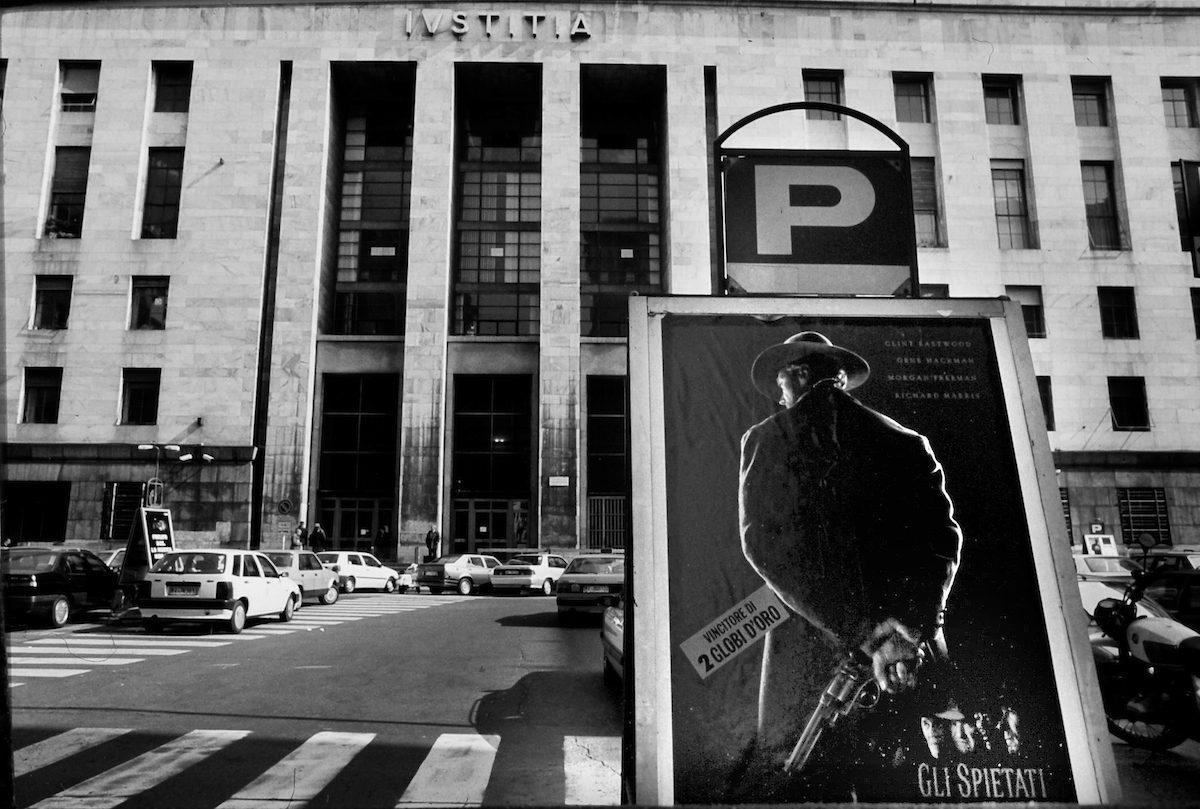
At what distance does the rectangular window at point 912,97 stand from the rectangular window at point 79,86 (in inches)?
1407

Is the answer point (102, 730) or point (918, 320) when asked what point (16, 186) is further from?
point (918, 320)

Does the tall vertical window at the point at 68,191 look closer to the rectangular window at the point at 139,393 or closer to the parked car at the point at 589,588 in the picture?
the rectangular window at the point at 139,393

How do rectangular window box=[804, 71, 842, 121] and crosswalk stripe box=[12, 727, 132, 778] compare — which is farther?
rectangular window box=[804, 71, 842, 121]

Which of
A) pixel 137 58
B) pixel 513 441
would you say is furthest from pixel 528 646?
pixel 137 58

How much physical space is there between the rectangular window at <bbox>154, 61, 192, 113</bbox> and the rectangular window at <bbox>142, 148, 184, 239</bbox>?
7.20 feet

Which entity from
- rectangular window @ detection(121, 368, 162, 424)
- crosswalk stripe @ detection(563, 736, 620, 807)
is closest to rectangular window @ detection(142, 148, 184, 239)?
rectangular window @ detection(121, 368, 162, 424)

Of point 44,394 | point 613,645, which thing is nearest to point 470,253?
point 44,394

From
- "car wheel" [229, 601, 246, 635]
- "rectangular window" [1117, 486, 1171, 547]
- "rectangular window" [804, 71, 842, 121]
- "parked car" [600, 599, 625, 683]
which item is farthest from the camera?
"rectangular window" [804, 71, 842, 121]

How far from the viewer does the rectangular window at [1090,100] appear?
34938mm

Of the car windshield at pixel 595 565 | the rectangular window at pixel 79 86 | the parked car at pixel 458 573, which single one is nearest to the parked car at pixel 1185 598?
the car windshield at pixel 595 565

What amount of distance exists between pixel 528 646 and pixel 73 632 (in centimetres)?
844

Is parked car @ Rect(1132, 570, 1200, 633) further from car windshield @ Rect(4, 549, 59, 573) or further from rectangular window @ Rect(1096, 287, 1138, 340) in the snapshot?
rectangular window @ Rect(1096, 287, 1138, 340)

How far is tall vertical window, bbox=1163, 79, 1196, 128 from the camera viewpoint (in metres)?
34.4

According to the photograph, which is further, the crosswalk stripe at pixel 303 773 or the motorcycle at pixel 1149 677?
the motorcycle at pixel 1149 677
